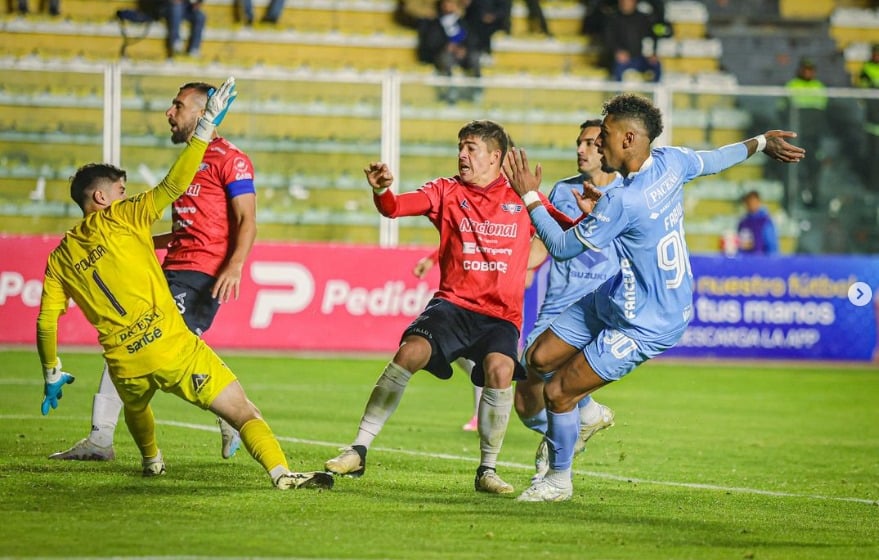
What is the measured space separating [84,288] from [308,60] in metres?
16.1

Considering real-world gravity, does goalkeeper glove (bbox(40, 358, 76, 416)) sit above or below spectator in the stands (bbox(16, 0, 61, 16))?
below

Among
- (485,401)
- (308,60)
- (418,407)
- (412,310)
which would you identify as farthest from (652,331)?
(308,60)

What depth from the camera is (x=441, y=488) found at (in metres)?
8.18

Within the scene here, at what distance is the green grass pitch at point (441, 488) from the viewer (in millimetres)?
6324

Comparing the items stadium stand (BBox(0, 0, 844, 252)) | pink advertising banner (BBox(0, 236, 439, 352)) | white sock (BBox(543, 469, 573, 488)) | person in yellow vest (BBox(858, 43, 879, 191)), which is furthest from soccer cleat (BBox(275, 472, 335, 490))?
person in yellow vest (BBox(858, 43, 879, 191))

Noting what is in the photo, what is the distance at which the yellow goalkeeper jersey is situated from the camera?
7.54m

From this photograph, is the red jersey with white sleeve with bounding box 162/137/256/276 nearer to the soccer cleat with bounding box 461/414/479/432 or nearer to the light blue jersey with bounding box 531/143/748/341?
the light blue jersey with bounding box 531/143/748/341

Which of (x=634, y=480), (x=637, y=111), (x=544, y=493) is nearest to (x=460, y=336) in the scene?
(x=544, y=493)

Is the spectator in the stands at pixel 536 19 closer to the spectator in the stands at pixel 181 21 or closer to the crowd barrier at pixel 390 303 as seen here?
the spectator in the stands at pixel 181 21

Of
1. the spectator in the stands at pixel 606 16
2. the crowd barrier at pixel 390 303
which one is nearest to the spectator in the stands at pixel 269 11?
the spectator in the stands at pixel 606 16

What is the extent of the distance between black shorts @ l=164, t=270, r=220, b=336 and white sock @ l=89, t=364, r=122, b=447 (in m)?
0.61

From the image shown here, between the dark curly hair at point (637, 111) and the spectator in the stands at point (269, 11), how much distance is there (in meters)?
16.4

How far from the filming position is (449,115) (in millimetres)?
19250

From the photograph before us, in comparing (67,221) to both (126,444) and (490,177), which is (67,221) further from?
(490,177)
